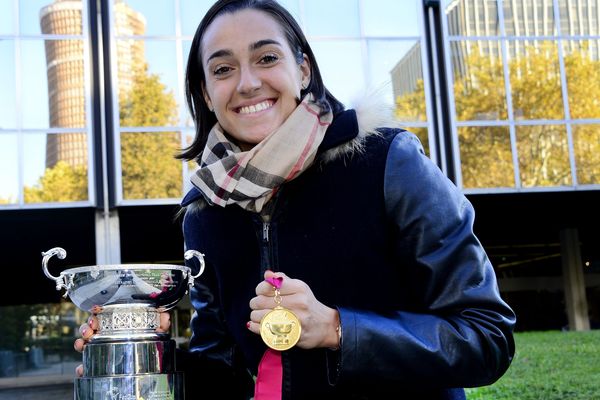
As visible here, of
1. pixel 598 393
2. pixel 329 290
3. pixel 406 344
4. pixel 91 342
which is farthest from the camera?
pixel 598 393

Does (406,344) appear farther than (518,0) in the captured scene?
No

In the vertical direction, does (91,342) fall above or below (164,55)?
below

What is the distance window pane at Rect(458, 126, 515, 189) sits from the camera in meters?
15.5

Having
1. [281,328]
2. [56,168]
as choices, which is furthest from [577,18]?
[281,328]

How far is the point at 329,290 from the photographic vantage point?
1.81m

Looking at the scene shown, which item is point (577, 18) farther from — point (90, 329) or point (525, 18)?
point (90, 329)

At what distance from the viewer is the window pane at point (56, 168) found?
1427 centimetres

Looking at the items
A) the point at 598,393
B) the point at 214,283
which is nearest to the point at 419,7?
the point at 598,393

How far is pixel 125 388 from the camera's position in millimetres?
1855

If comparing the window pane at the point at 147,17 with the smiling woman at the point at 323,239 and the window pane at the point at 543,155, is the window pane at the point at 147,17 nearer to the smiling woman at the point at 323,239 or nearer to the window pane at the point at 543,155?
the window pane at the point at 543,155

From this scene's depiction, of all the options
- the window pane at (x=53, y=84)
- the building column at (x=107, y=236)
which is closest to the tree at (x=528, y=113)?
the building column at (x=107, y=236)

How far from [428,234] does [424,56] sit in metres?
14.2

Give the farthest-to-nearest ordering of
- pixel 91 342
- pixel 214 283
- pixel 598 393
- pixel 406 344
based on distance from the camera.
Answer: pixel 598 393 → pixel 214 283 → pixel 91 342 → pixel 406 344

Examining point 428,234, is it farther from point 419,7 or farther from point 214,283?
point 419,7
